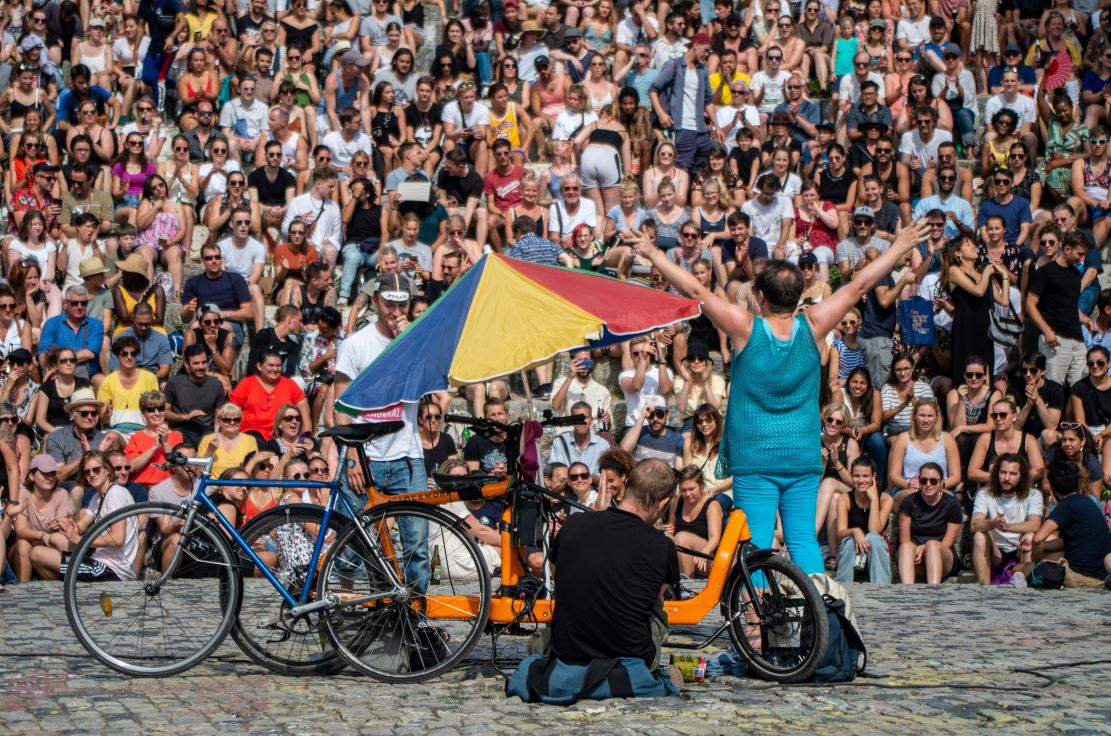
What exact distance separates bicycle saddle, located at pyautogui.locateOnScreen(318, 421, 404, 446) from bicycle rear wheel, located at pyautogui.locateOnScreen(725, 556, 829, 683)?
5.90ft

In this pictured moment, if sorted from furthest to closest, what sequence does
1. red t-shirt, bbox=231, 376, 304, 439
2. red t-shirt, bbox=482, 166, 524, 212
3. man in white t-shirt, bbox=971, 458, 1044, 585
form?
red t-shirt, bbox=482, 166, 524, 212
red t-shirt, bbox=231, 376, 304, 439
man in white t-shirt, bbox=971, 458, 1044, 585

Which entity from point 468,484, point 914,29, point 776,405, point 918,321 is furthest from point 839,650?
Result: point 914,29

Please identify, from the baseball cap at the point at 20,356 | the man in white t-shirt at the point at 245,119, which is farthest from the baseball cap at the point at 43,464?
the man in white t-shirt at the point at 245,119

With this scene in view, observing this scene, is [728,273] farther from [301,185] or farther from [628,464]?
[628,464]

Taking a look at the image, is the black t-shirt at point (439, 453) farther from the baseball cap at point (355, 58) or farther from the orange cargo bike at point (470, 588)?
the baseball cap at point (355, 58)

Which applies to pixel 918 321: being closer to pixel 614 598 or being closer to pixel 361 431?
pixel 361 431

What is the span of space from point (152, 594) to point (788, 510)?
3.09 meters

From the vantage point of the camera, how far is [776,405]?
8.26 m

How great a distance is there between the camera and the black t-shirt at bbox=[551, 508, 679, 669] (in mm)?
7531

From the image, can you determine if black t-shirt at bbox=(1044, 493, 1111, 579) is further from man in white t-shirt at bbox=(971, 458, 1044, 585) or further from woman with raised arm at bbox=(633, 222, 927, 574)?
woman with raised arm at bbox=(633, 222, 927, 574)

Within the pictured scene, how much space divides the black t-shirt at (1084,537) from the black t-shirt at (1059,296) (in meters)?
3.70

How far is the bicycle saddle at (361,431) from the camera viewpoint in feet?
26.9

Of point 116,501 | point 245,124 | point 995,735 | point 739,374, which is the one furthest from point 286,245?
point 995,735

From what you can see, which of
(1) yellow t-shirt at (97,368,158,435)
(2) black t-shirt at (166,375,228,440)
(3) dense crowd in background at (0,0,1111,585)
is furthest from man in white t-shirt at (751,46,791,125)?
(1) yellow t-shirt at (97,368,158,435)
